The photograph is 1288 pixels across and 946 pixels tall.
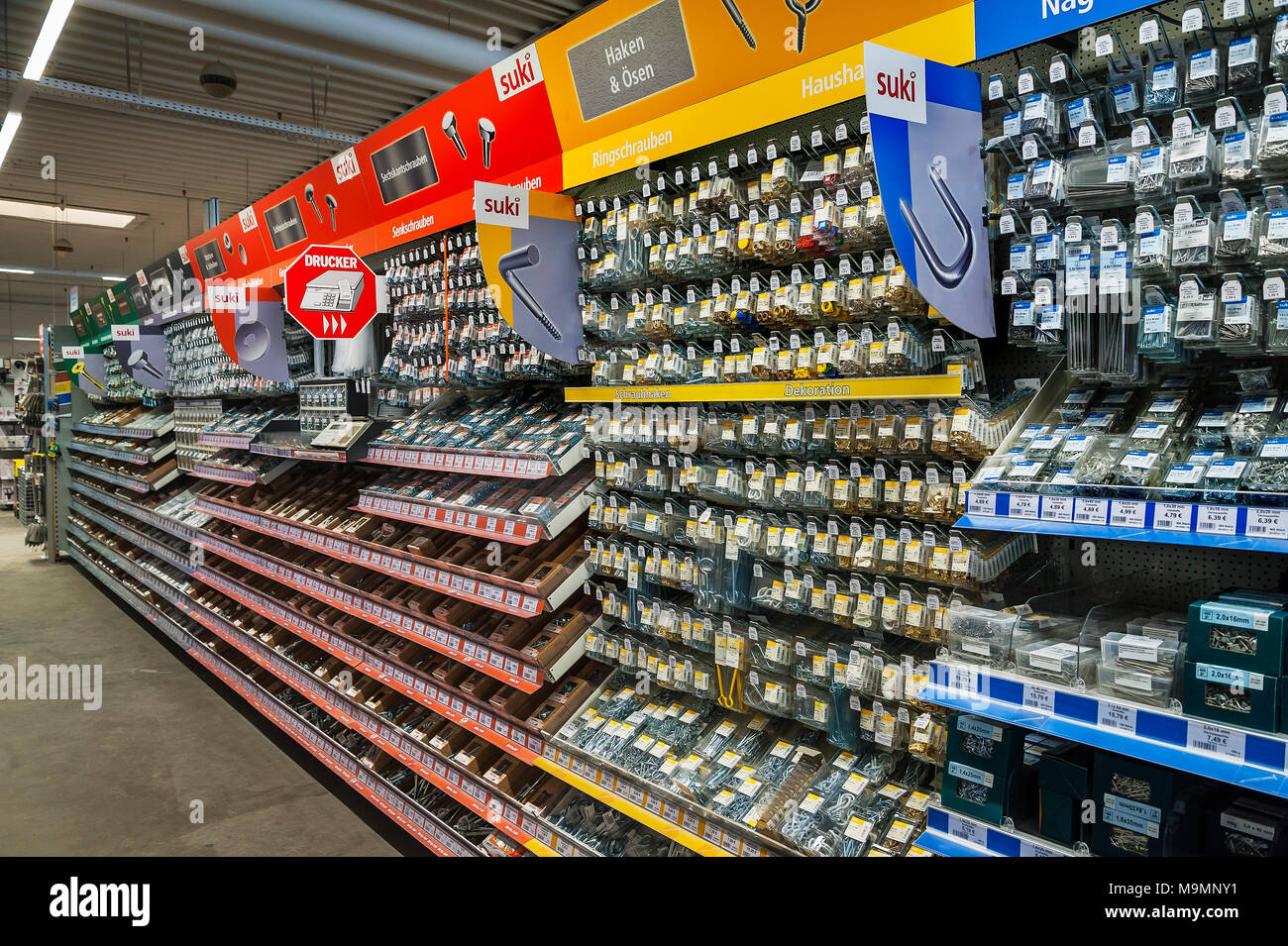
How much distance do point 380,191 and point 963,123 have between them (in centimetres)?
386

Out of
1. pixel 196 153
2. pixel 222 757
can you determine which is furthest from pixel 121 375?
pixel 222 757

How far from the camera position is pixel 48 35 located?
543 centimetres

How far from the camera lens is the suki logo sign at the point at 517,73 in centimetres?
353

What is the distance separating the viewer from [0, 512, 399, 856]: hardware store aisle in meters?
4.18

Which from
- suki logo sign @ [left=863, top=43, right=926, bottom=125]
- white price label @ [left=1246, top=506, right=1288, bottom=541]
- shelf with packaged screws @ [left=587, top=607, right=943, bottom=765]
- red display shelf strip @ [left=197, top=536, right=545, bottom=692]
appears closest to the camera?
white price label @ [left=1246, top=506, right=1288, bottom=541]

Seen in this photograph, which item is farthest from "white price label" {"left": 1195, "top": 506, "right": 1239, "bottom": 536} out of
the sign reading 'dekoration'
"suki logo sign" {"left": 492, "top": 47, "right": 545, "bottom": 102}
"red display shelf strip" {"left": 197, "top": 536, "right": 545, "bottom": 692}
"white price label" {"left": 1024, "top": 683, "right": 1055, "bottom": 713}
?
"suki logo sign" {"left": 492, "top": 47, "right": 545, "bottom": 102}

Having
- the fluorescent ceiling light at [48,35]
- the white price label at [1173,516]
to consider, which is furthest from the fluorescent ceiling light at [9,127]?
the white price label at [1173,516]

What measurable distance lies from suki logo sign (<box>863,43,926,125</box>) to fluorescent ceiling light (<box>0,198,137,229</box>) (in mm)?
15197

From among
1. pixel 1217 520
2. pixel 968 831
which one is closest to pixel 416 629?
pixel 968 831

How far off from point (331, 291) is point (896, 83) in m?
3.68

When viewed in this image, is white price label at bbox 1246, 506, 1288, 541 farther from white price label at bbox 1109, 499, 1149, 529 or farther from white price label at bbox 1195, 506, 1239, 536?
white price label at bbox 1109, 499, 1149, 529

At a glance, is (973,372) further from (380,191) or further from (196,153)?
(196,153)

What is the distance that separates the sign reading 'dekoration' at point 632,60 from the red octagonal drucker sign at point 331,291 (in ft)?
6.53

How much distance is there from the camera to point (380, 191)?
5.03 m
